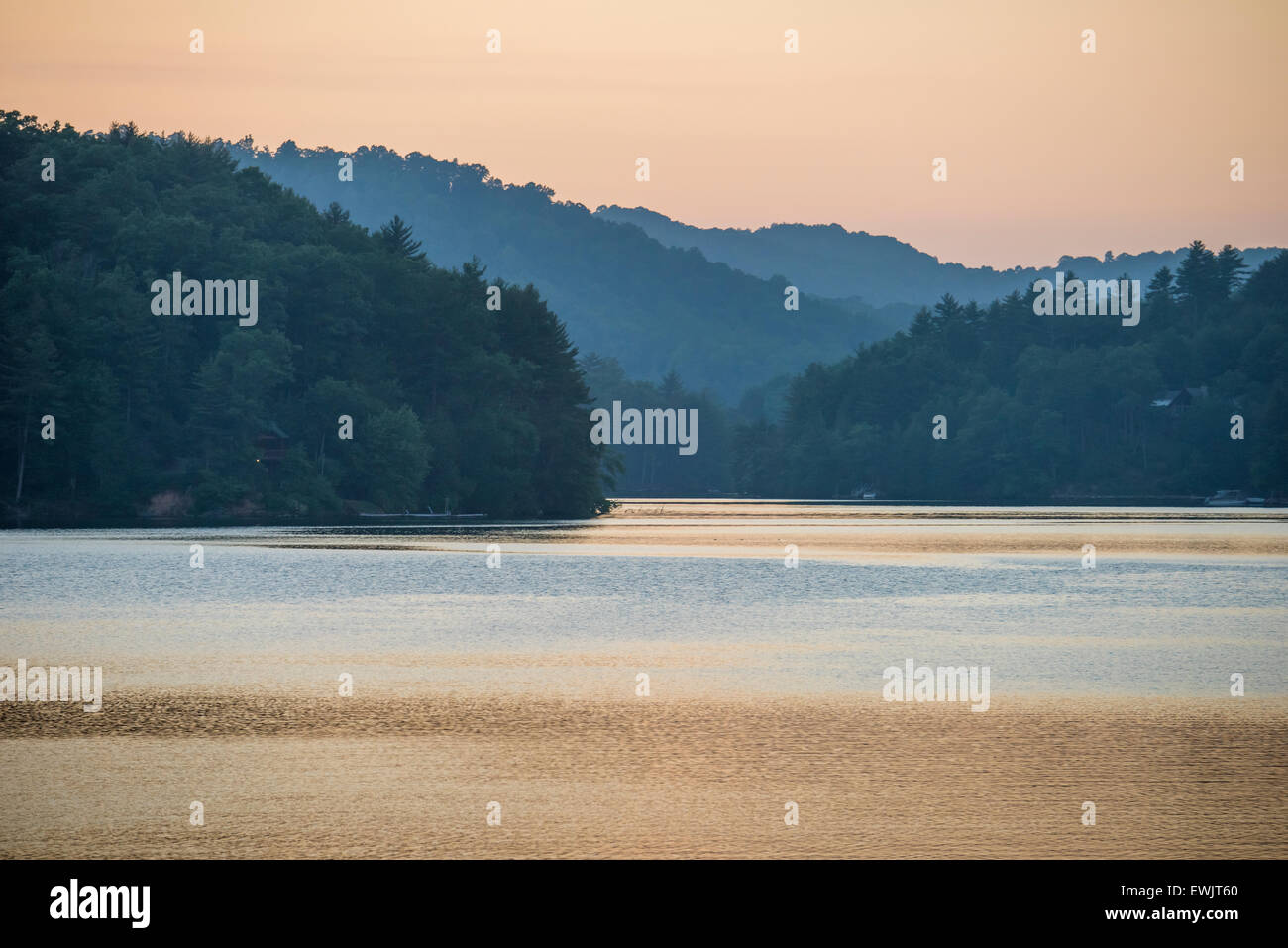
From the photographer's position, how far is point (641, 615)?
4081cm

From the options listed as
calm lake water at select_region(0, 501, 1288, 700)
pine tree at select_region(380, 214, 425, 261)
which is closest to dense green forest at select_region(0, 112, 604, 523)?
pine tree at select_region(380, 214, 425, 261)

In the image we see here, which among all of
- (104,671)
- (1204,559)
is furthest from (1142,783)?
(1204,559)

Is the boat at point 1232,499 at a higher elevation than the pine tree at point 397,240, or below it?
below

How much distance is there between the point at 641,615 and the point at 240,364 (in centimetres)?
7870

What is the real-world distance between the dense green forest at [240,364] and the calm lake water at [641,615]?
1258 inches

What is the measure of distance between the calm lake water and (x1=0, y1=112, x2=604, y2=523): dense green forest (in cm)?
3196

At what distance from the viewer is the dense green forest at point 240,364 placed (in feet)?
347

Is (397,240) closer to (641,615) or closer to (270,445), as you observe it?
(270,445)

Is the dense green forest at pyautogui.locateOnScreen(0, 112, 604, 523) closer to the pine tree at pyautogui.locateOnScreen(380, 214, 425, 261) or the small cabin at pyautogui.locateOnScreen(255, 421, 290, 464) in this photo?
the small cabin at pyautogui.locateOnScreen(255, 421, 290, 464)

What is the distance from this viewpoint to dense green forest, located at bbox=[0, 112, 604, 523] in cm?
10575
